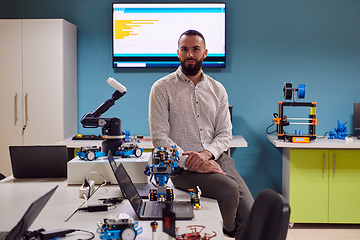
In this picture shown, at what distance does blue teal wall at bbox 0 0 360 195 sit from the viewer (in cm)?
352

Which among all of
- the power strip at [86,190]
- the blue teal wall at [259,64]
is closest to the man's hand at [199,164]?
the power strip at [86,190]

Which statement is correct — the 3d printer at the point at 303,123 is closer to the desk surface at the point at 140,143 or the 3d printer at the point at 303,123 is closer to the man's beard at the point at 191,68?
the desk surface at the point at 140,143

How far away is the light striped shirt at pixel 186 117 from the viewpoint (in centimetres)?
215

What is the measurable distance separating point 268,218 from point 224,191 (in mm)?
611

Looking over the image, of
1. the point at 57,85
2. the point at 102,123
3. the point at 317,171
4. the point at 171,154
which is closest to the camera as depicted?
the point at 171,154

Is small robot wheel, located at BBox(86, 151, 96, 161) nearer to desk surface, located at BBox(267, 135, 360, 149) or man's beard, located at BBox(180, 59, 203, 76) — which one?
man's beard, located at BBox(180, 59, 203, 76)

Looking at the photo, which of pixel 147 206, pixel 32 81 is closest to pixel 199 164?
pixel 147 206

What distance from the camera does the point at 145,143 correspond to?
10.1 ft

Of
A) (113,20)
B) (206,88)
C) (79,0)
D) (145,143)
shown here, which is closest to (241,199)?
(206,88)

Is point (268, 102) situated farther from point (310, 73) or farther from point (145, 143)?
point (145, 143)

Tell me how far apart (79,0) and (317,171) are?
319 centimetres

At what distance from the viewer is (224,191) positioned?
1643 mm

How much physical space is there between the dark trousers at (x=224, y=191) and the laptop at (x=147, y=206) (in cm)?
23

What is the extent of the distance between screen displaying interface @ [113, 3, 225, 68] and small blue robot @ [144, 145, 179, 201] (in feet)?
7.07
